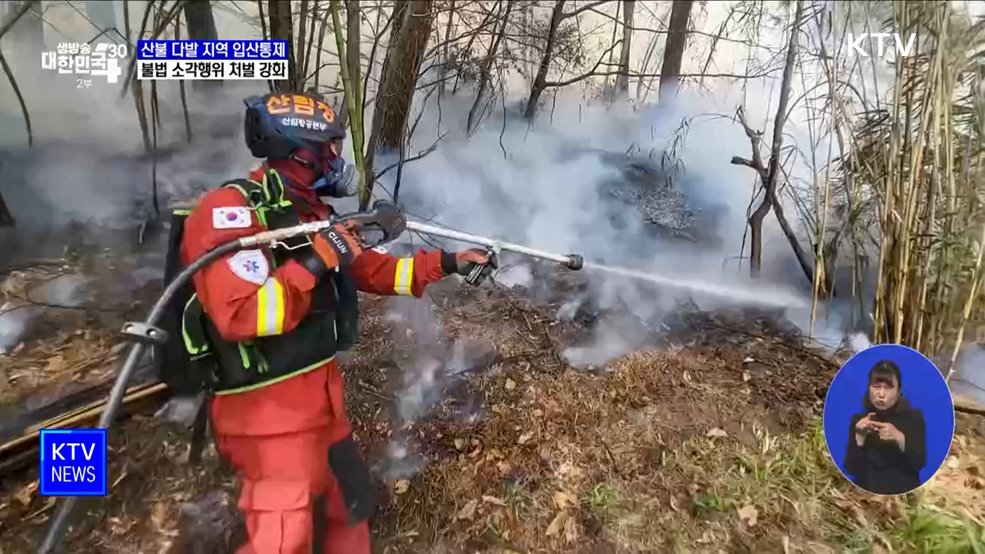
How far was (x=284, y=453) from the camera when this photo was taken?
75.3 inches

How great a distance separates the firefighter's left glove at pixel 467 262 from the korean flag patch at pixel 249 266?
0.54 m

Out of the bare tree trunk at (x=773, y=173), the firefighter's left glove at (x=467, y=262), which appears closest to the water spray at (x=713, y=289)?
the bare tree trunk at (x=773, y=173)

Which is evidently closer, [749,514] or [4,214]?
[749,514]

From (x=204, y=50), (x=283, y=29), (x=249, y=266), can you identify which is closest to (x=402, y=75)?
(x=283, y=29)

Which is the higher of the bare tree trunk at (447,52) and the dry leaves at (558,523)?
the bare tree trunk at (447,52)

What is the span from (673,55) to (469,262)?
1162mm

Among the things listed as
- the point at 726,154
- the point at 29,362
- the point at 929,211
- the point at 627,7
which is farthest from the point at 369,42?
the point at 929,211

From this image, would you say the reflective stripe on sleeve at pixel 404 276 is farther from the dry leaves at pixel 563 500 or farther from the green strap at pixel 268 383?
the dry leaves at pixel 563 500

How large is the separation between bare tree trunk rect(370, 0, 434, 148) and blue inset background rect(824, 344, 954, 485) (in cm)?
168

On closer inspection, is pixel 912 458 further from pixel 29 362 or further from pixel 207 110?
pixel 29 362

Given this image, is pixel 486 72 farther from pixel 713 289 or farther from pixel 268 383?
pixel 268 383

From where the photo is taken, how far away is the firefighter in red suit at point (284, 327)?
1733 mm

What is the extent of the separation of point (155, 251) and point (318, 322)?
863 millimetres

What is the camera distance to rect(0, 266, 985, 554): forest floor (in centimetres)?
211
